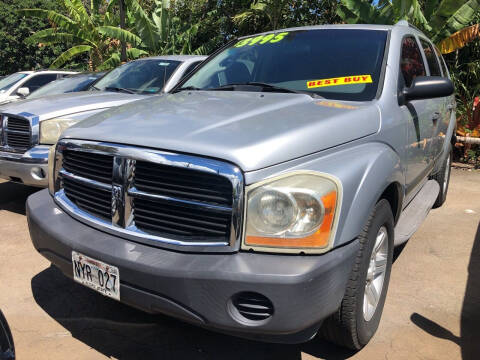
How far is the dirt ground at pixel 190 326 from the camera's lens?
2.40 m

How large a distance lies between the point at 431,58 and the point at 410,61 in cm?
95

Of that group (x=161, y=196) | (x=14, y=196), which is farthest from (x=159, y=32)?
(x=161, y=196)

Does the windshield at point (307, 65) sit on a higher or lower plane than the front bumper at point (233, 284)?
higher

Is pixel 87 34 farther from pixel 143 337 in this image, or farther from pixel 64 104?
pixel 143 337

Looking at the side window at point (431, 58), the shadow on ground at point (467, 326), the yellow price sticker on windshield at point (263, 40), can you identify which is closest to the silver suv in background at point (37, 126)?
the yellow price sticker on windshield at point (263, 40)

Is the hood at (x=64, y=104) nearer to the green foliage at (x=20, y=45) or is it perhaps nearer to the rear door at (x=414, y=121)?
the rear door at (x=414, y=121)

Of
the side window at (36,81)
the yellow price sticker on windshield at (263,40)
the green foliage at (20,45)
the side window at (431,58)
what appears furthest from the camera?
the green foliage at (20,45)

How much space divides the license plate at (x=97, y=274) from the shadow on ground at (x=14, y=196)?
9.85 ft

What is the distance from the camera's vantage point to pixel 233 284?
5.55ft

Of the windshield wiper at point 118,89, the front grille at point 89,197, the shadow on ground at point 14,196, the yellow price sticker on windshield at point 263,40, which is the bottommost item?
the shadow on ground at point 14,196

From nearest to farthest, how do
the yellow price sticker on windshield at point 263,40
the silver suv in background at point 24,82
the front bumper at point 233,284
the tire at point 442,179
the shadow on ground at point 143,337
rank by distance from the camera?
the front bumper at point 233,284
the shadow on ground at point 143,337
the yellow price sticker on windshield at point 263,40
the tire at point 442,179
the silver suv in background at point 24,82

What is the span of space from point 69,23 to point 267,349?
1304cm

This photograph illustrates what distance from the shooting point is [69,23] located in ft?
42.3

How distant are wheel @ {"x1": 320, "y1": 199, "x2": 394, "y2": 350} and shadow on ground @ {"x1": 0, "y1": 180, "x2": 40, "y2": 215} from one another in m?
3.85
